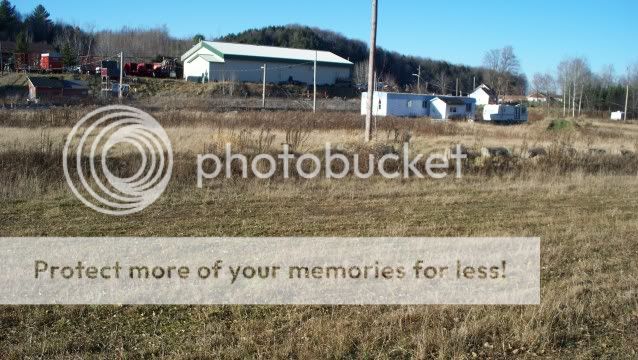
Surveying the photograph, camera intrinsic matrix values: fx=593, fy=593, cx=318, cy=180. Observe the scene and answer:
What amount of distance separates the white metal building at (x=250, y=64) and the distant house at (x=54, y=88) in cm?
1964

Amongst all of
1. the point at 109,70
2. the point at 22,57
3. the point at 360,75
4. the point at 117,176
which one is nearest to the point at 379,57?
the point at 360,75

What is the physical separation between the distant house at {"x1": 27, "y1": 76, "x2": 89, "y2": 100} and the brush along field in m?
33.9

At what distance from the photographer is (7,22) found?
283ft

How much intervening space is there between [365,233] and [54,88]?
161 ft

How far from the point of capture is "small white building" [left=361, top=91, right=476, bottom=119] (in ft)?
169

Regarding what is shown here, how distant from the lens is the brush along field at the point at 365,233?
4.24 metres

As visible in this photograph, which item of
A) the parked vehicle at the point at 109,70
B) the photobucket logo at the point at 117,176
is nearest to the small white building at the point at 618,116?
the parked vehicle at the point at 109,70

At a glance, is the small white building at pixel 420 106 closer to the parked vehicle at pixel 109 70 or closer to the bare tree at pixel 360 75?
the parked vehicle at pixel 109 70

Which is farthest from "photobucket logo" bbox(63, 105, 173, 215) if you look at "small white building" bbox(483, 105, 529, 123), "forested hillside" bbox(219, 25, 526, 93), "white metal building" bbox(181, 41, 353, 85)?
"forested hillside" bbox(219, 25, 526, 93)

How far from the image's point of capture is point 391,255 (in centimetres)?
668

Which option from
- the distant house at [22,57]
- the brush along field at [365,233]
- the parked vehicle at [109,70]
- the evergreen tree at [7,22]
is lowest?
the brush along field at [365,233]

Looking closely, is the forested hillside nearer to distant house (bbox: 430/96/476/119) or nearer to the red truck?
distant house (bbox: 430/96/476/119)

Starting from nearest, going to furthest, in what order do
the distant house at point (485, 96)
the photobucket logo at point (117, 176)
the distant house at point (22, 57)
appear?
the photobucket logo at point (117, 176)
the distant house at point (22, 57)
the distant house at point (485, 96)

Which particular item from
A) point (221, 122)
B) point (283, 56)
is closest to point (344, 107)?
point (283, 56)
